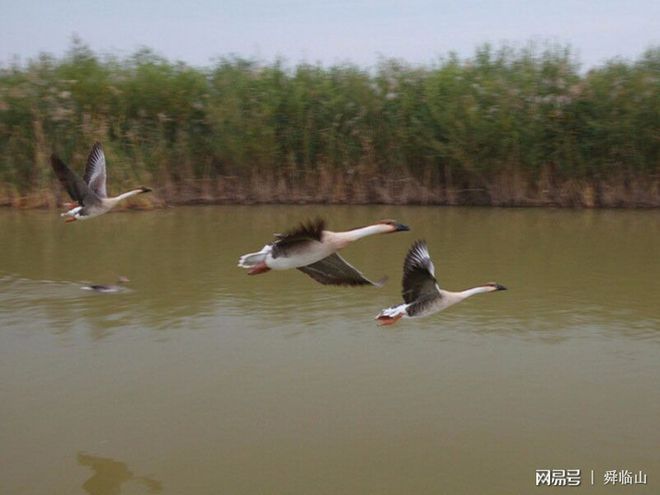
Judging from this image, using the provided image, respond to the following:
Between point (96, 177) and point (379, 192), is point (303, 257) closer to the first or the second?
point (96, 177)

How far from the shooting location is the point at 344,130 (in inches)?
819

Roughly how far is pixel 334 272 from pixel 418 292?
1.95 feet

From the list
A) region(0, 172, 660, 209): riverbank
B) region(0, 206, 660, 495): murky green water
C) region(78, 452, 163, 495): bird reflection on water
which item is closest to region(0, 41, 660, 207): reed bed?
region(0, 172, 660, 209): riverbank

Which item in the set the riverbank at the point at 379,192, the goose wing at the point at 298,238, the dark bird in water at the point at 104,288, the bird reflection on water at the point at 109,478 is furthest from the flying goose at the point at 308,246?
the riverbank at the point at 379,192

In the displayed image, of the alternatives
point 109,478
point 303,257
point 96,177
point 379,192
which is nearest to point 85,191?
point 96,177

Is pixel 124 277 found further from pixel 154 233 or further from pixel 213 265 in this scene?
pixel 154 233

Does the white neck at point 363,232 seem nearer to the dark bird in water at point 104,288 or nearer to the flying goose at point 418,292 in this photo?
the flying goose at point 418,292

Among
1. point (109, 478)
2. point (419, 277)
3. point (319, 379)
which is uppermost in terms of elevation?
point (419, 277)

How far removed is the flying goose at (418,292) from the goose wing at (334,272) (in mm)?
289

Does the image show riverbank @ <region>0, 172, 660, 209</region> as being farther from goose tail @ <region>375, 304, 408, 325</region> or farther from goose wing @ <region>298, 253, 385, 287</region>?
goose tail @ <region>375, 304, 408, 325</region>

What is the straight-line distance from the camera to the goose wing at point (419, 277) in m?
5.51

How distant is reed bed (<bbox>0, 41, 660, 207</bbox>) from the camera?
1922 centimetres

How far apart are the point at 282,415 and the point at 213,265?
20.9ft

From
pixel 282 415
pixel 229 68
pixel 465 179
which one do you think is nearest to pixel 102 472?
pixel 282 415
